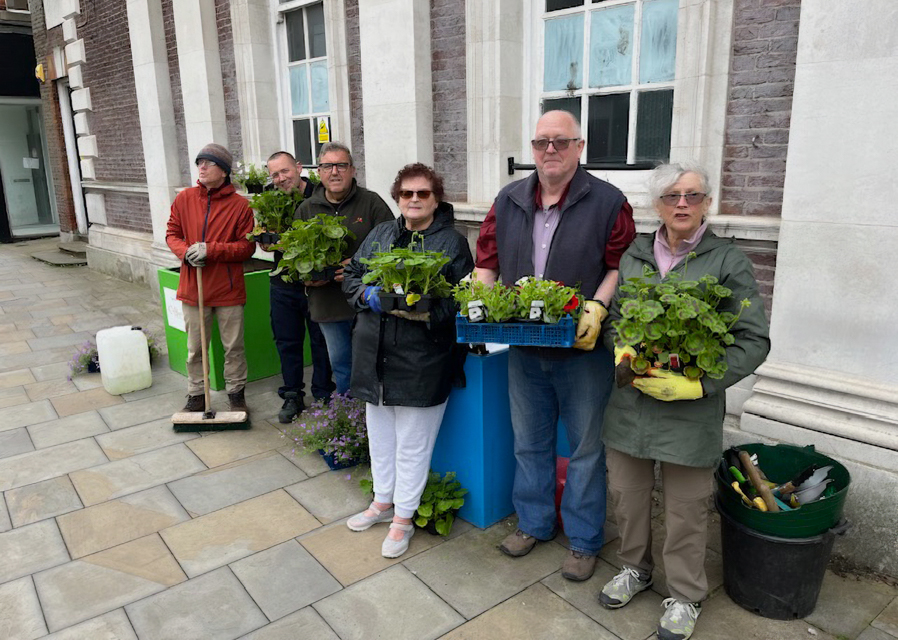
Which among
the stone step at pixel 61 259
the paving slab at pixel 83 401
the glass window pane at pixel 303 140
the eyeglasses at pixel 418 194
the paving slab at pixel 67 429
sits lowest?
the paving slab at pixel 67 429

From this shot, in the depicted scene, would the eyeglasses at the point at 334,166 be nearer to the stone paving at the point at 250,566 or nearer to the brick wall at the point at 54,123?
the stone paving at the point at 250,566

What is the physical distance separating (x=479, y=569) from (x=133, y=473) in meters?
2.56

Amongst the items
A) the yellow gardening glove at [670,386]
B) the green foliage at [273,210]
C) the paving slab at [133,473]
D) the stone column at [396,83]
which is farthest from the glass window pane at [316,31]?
the yellow gardening glove at [670,386]

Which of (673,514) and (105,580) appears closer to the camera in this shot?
(673,514)

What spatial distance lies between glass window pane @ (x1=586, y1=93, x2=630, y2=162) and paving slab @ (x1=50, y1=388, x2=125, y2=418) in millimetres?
4484

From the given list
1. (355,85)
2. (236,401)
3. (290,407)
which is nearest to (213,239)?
(236,401)

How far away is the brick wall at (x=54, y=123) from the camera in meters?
13.7

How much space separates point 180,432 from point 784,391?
4.23 m

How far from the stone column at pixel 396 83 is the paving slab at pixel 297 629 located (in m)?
3.97

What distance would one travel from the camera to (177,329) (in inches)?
250

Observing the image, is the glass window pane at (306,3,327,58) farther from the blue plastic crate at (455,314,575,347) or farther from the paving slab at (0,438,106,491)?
the blue plastic crate at (455,314,575,347)

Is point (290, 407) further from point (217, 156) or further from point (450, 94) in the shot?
point (450, 94)

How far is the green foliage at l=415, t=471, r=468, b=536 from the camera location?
147 inches

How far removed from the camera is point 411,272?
3.33 m
